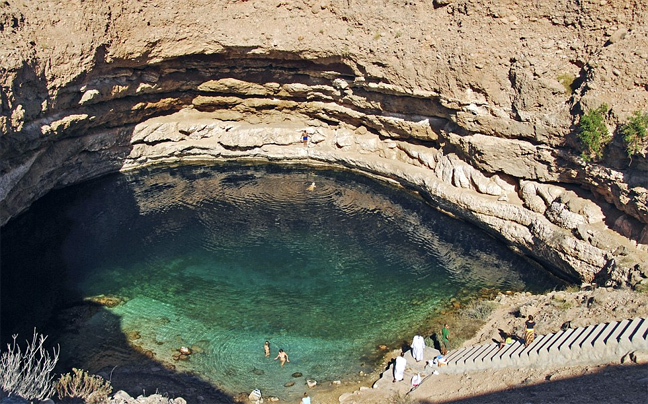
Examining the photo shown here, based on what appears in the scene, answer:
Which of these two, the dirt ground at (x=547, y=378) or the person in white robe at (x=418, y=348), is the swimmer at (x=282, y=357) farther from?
the person in white robe at (x=418, y=348)

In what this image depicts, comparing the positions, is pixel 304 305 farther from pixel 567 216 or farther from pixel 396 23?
pixel 396 23

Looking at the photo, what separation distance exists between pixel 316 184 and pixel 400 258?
35.7 feet

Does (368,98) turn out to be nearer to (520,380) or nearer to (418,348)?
(418,348)

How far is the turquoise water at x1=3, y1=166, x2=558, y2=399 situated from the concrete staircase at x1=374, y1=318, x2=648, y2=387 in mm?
2514

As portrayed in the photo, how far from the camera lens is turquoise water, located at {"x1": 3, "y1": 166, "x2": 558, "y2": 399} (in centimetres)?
2583

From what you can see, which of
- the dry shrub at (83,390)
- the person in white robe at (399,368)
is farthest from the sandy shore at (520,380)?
the dry shrub at (83,390)

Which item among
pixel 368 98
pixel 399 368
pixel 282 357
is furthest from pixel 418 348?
pixel 368 98

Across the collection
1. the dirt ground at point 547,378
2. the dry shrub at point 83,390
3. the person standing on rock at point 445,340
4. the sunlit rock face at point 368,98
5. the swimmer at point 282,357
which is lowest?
the dirt ground at point 547,378

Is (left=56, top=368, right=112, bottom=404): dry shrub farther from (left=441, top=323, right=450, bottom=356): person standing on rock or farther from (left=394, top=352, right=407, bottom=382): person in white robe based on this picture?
(left=441, top=323, right=450, bottom=356): person standing on rock

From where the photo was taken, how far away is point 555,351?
21000 mm

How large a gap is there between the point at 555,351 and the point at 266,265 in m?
15.9

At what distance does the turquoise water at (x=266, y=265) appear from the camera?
25.8 meters

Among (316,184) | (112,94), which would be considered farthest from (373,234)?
(112,94)

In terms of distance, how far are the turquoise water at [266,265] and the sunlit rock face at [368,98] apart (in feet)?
7.49
